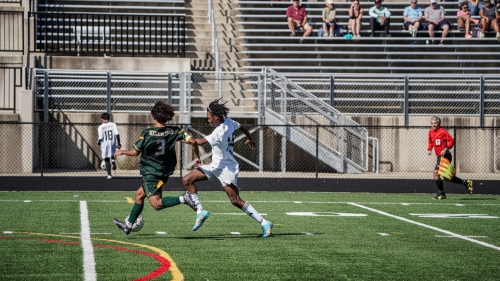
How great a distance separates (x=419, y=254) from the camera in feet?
31.4

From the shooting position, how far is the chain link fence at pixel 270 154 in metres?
23.2

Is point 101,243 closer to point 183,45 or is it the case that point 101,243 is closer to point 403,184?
point 403,184

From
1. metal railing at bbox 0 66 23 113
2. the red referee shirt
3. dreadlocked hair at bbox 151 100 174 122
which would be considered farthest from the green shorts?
metal railing at bbox 0 66 23 113

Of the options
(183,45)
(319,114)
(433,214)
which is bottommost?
(433,214)

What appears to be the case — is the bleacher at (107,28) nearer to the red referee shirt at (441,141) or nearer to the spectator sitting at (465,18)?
the spectator sitting at (465,18)

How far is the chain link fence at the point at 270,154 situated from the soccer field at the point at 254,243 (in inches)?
257

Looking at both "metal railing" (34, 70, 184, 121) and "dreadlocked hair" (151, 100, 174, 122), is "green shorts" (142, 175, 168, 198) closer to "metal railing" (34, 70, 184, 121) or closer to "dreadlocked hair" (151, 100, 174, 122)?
"dreadlocked hair" (151, 100, 174, 122)

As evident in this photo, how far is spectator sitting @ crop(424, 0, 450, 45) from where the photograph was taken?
28781 millimetres

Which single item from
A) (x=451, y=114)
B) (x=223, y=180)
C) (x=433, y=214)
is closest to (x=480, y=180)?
(x=451, y=114)

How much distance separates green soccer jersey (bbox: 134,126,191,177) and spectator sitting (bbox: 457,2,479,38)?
815 inches

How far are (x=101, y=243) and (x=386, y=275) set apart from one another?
3632 millimetres

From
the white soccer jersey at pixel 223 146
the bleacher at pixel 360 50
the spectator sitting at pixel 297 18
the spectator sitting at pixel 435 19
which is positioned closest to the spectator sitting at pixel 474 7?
the bleacher at pixel 360 50

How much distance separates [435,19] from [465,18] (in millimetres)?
1138

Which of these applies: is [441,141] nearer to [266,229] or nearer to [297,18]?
[266,229]
